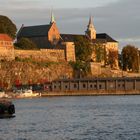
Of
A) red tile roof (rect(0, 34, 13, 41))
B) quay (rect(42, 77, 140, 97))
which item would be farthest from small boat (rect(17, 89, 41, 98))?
red tile roof (rect(0, 34, 13, 41))

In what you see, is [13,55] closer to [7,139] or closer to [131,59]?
[131,59]

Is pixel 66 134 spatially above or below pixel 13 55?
below

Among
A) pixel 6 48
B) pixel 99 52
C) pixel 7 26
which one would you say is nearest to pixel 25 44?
pixel 7 26

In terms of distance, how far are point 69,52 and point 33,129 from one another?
3130 inches

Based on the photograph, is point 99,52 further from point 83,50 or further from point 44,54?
point 44,54

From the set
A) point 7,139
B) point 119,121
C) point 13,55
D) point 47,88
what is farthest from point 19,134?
point 13,55

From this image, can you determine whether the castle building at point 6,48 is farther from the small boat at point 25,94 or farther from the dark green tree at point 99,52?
the dark green tree at point 99,52

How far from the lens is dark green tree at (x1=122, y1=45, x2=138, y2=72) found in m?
123

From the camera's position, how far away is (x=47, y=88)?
96.2m

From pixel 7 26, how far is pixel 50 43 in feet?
37.7

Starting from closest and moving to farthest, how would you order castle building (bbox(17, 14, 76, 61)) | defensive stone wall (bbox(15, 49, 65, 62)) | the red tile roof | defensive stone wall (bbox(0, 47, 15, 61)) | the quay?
the quay
defensive stone wall (bbox(0, 47, 15, 61))
the red tile roof
defensive stone wall (bbox(15, 49, 65, 62))
castle building (bbox(17, 14, 76, 61))

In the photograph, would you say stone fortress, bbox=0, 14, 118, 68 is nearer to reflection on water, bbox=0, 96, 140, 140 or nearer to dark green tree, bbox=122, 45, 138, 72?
dark green tree, bbox=122, 45, 138, 72

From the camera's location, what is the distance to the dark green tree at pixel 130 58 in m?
123

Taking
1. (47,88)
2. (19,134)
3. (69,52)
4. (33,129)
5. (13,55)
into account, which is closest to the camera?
(19,134)
